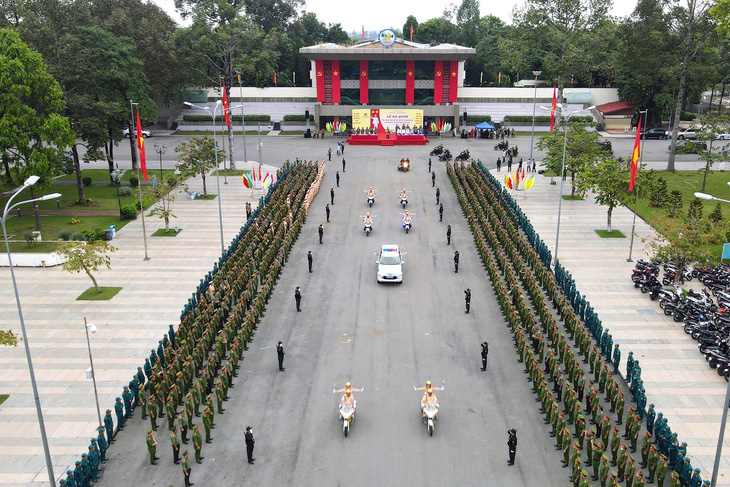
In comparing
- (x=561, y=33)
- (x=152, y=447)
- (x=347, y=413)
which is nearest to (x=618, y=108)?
(x=561, y=33)

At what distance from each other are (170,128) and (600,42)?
47.0 metres

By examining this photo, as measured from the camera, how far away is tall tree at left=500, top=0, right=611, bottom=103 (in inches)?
2341

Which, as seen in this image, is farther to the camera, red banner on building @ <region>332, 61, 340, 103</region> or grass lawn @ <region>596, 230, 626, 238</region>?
red banner on building @ <region>332, 61, 340, 103</region>

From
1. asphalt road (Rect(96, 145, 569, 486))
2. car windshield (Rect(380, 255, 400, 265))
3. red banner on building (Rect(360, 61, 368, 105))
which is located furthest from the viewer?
red banner on building (Rect(360, 61, 368, 105))

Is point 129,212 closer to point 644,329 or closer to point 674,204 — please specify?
point 644,329

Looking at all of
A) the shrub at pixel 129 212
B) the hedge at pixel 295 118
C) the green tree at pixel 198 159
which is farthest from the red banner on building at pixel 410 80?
the shrub at pixel 129 212

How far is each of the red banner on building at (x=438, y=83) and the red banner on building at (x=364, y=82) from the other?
24.9 feet

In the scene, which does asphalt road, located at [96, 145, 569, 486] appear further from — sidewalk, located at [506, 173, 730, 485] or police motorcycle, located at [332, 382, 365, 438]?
sidewalk, located at [506, 173, 730, 485]

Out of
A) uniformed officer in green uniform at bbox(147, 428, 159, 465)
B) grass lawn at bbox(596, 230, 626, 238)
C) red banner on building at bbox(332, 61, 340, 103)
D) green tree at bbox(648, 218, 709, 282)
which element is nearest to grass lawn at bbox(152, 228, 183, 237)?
uniformed officer in green uniform at bbox(147, 428, 159, 465)

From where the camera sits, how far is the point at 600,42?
64.9m

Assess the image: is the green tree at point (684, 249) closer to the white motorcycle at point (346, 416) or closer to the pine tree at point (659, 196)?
the pine tree at point (659, 196)

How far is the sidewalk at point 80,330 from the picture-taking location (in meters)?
16.8

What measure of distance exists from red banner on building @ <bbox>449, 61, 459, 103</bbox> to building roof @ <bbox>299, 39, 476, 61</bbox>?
1185 millimetres

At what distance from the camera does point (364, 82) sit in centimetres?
7062
